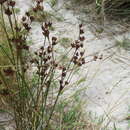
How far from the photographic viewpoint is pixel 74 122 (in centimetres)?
200

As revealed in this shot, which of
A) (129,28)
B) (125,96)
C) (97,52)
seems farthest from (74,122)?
(129,28)

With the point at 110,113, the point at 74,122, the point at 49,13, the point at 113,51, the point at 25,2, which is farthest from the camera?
the point at 25,2

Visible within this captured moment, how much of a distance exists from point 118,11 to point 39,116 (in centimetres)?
182

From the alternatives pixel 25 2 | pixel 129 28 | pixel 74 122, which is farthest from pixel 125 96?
pixel 25 2

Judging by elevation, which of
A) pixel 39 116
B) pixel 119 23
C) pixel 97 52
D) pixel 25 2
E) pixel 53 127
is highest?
pixel 25 2

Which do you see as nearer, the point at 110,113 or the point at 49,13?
the point at 110,113

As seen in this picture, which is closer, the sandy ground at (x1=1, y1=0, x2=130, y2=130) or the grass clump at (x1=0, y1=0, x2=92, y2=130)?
the grass clump at (x1=0, y1=0, x2=92, y2=130)

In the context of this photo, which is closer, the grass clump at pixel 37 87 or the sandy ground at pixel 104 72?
the grass clump at pixel 37 87

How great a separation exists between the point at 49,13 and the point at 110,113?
1.49 m

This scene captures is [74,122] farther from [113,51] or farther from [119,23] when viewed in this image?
[119,23]

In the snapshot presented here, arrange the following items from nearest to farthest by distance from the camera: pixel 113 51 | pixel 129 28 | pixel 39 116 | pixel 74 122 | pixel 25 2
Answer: pixel 39 116, pixel 74 122, pixel 113 51, pixel 129 28, pixel 25 2

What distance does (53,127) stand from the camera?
2008 millimetres

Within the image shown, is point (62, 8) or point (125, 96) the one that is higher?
point (62, 8)

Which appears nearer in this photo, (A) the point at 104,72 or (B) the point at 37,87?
(B) the point at 37,87
